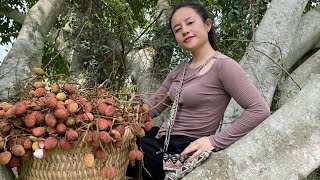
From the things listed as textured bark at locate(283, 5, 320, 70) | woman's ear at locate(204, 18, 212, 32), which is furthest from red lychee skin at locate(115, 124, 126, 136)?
textured bark at locate(283, 5, 320, 70)

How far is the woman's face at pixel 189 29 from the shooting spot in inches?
58.2

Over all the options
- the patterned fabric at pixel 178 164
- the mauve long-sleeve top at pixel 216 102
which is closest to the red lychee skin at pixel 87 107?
the mauve long-sleeve top at pixel 216 102

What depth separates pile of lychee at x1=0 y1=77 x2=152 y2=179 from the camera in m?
1.04

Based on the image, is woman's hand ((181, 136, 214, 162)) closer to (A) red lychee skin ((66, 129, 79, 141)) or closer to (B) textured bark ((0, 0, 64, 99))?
(A) red lychee skin ((66, 129, 79, 141))

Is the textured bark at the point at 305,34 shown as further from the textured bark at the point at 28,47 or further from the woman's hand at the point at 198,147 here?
the textured bark at the point at 28,47

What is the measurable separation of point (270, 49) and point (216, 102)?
809mm

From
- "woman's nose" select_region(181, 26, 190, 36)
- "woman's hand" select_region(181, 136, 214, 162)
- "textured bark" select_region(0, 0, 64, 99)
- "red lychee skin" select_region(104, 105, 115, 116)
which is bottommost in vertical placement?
"woman's hand" select_region(181, 136, 214, 162)

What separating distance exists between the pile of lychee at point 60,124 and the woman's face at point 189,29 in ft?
1.49

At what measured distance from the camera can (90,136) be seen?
104 cm

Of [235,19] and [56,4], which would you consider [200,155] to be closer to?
[235,19]

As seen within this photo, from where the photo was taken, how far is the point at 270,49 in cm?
206

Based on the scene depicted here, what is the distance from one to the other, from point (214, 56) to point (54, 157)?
66 centimetres

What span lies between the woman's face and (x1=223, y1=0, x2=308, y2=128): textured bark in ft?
1.81

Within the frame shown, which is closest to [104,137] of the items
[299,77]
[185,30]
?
[185,30]
